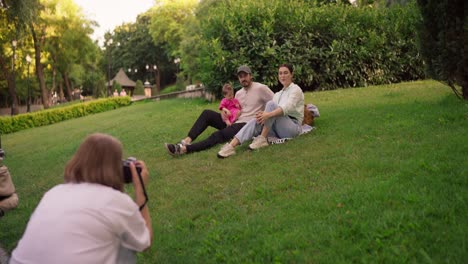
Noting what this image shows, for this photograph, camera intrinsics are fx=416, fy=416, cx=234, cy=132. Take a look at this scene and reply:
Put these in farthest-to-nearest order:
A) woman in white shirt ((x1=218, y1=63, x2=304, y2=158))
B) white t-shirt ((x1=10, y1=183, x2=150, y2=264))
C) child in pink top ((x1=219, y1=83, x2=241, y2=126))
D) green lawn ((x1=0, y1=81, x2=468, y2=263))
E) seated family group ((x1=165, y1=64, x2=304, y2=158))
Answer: child in pink top ((x1=219, y1=83, x2=241, y2=126))
seated family group ((x1=165, y1=64, x2=304, y2=158))
woman in white shirt ((x1=218, y1=63, x2=304, y2=158))
green lawn ((x1=0, y1=81, x2=468, y2=263))
white t-shirt ((x1=10, y1=183, x2=150, y2=264))

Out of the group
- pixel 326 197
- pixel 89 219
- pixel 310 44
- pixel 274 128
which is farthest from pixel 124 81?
pixel 89 219

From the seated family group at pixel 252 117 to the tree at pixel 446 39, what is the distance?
2876 mm

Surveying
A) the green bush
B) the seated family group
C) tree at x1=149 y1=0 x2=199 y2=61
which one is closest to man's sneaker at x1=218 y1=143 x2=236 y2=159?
the seated family group

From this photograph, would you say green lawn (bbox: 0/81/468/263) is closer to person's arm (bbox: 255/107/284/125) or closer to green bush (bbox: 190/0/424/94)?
person's arm (bbox: 255/107/284/125)

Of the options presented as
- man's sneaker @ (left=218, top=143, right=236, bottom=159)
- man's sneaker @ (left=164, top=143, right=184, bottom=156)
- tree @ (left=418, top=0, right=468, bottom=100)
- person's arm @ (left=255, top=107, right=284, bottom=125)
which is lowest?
man's sneaker @ (left=164, top=143, right=184, bottom=156)

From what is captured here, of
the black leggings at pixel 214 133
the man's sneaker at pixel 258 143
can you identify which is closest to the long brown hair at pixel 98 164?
the man's sneaker at pixel 258 143

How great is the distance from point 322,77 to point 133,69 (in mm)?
71442

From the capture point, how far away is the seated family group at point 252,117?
701cm

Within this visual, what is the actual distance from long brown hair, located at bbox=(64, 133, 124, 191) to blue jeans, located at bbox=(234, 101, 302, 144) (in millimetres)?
4560

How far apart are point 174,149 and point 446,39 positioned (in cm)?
543

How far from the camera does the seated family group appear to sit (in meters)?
7.01

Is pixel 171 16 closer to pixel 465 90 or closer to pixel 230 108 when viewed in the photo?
pixel 230 108

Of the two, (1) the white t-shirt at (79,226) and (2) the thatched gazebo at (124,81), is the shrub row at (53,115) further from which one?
(2) the thatched gazebo at (124,81)

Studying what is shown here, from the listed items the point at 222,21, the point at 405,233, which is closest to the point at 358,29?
the point at 222,21
